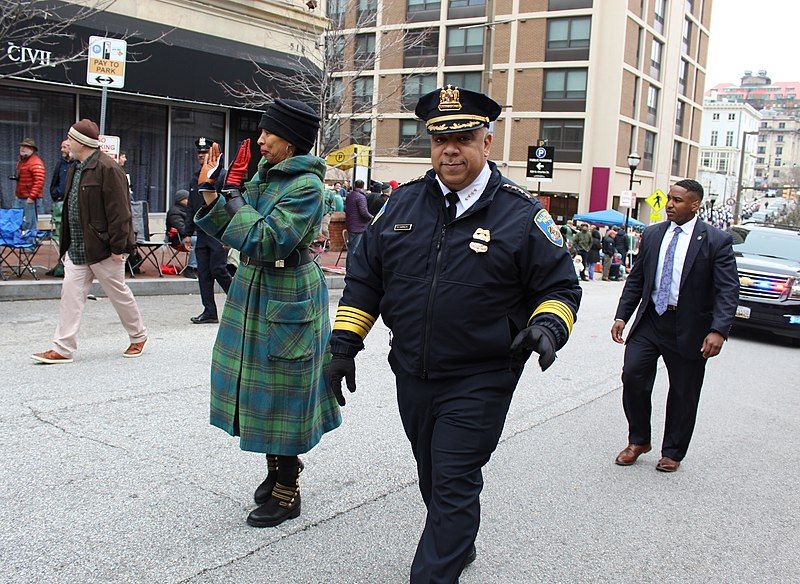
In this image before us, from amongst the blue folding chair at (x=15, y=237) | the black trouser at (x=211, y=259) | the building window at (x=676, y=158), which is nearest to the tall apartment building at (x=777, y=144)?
the building window at (x=676, y=158)

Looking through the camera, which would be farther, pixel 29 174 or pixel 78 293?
pixel 29 174

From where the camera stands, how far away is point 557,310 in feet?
9.98

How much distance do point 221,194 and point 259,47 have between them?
51.3 feet

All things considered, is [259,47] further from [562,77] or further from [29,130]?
[562,77]

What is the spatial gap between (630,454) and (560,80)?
45039 millimetres

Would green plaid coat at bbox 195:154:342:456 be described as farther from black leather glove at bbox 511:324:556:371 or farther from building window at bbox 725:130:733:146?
building window at bbox 725:130:733:146

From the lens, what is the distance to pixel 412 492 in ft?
15.0

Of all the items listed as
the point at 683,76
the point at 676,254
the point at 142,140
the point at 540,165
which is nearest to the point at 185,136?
the point at 142,140

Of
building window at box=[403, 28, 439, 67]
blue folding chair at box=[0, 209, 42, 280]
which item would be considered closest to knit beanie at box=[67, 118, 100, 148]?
blue folding chair at box=[0, 209, 42, 280]

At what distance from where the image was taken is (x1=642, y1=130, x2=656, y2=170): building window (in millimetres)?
51969

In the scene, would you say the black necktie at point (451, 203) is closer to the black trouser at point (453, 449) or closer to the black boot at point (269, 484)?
the black trouser at point (453, 449)

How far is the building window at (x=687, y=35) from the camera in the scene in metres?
57.2

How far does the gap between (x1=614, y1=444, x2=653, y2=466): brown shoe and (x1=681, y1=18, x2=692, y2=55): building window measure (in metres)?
57.7

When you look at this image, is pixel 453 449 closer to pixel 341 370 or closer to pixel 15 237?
pixel 341 370
